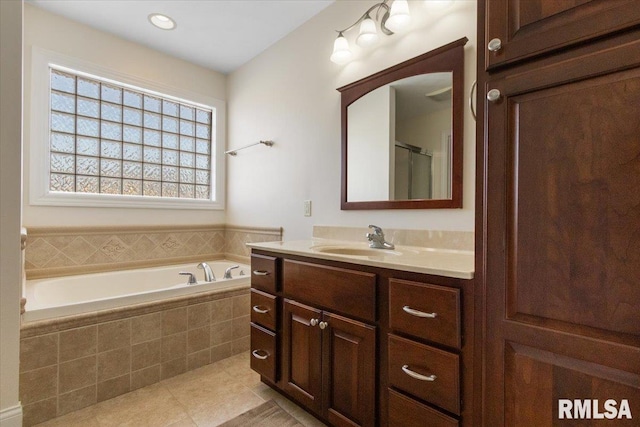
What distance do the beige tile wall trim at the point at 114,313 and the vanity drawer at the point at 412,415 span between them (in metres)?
1.45

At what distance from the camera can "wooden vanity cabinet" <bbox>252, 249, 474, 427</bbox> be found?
0.98 m

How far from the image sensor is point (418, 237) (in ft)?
5.50

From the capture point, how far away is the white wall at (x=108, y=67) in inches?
88.9

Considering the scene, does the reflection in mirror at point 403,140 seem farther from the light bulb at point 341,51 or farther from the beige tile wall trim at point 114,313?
the beige tile wall trim at point 114,313

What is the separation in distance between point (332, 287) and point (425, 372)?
0.48 m

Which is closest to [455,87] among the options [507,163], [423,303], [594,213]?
[507,163]

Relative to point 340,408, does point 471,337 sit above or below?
above

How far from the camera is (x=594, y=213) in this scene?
0.75 meters

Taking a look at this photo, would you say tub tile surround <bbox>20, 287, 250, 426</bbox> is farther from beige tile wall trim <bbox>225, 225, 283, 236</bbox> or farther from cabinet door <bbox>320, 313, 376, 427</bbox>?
cabinet door <bbox>320, 313, 376, 427</bbox>

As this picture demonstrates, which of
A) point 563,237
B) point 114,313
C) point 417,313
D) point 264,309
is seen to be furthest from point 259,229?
point 563,237

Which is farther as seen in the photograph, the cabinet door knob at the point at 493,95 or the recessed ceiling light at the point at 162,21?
the recessed ceiling light at the point at 162,21

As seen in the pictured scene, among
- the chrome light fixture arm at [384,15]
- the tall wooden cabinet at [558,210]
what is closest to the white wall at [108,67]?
the chrome light fixture arm at [384,15]

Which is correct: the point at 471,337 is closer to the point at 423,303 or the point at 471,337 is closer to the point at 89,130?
the point at 423,303

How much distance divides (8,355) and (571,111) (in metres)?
2.38
